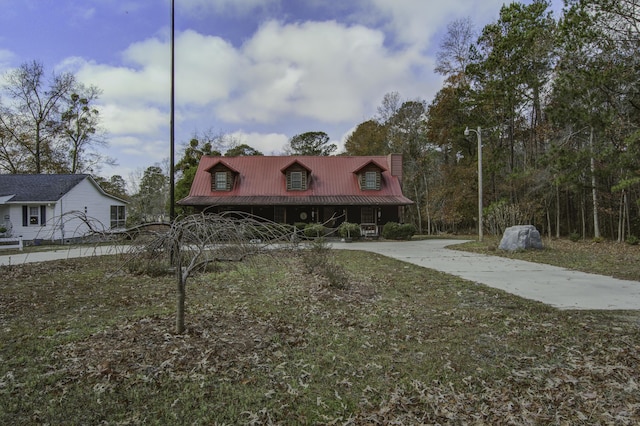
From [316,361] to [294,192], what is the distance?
20.9m

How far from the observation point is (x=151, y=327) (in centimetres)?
468

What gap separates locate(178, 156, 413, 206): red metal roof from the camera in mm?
23219

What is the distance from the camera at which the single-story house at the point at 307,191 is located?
23.5m

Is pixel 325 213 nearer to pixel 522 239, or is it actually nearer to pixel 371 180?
pixel 371 180

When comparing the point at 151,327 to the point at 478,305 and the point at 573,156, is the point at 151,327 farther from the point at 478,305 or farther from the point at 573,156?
the point at 573,156

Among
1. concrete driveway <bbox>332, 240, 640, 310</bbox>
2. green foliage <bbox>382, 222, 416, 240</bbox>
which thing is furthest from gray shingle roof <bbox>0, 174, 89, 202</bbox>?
concrete driveway <bbox>332, 240, 640, 310</bbox>

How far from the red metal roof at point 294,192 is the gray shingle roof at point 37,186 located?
22.8ft

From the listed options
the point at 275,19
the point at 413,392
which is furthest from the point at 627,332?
the point at 275,19

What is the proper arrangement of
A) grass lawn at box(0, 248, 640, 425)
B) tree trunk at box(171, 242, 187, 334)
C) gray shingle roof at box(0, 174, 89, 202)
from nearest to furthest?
grass lawn at box(0, 248, 640, 425)
tree trunk at box(171, 242, 187, 334)
gray shingle roof at box(0, 174, 89, 202)

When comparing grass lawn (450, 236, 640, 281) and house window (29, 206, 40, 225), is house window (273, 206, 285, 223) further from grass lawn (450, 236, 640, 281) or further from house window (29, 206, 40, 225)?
house window (29, 206, 40, 225)

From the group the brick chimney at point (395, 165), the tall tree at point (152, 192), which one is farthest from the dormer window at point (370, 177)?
the tall tree at point (152, 192)

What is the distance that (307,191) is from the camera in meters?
24.5

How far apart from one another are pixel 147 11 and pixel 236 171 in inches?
638

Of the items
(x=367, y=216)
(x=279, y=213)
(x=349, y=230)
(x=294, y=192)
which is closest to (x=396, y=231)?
(x=367, y=216)
